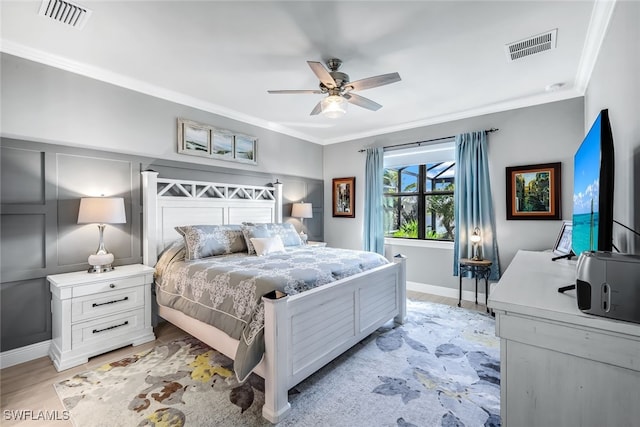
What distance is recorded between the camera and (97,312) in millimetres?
2559

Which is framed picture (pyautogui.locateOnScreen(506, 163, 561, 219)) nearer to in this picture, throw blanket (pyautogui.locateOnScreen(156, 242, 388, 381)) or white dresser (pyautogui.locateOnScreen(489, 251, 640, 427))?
throw blanket (pyautogui.locateOnScreen(156, 242, 388, 381))

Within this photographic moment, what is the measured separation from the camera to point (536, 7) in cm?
202

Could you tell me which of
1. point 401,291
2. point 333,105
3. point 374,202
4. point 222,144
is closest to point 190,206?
point 222,144

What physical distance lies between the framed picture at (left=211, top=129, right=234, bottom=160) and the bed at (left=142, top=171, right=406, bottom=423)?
17.1 inches

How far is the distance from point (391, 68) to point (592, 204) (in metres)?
2.17

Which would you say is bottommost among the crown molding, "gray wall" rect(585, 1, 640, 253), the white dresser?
the white dresser

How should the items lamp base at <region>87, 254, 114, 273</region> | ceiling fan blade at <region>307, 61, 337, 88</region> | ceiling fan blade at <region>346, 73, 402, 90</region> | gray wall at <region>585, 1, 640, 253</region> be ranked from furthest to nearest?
lamp base at <region>87, 254, 114, 273</region> < ceiling fan blade at <region>346, 73, 402, 90</region> < ceiling fan blade at <region>307, 61, 337, 88</region> < gray wall at <region>585, 1, 640, 253</region>

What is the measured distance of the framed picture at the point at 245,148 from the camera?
4207mm

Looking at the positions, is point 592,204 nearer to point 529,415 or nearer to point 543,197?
point 529,415

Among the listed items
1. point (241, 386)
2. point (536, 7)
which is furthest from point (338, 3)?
point (241, 386)

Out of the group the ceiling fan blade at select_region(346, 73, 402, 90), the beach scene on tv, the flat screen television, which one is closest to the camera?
the flat screen television

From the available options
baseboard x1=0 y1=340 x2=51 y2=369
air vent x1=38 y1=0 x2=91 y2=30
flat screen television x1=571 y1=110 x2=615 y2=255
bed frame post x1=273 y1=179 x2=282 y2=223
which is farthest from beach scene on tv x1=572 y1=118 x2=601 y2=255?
baseboard x1=0 y1=340 x2=51 y2=369

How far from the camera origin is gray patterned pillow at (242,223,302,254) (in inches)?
133

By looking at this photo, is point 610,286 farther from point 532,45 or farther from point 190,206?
point 190,206
